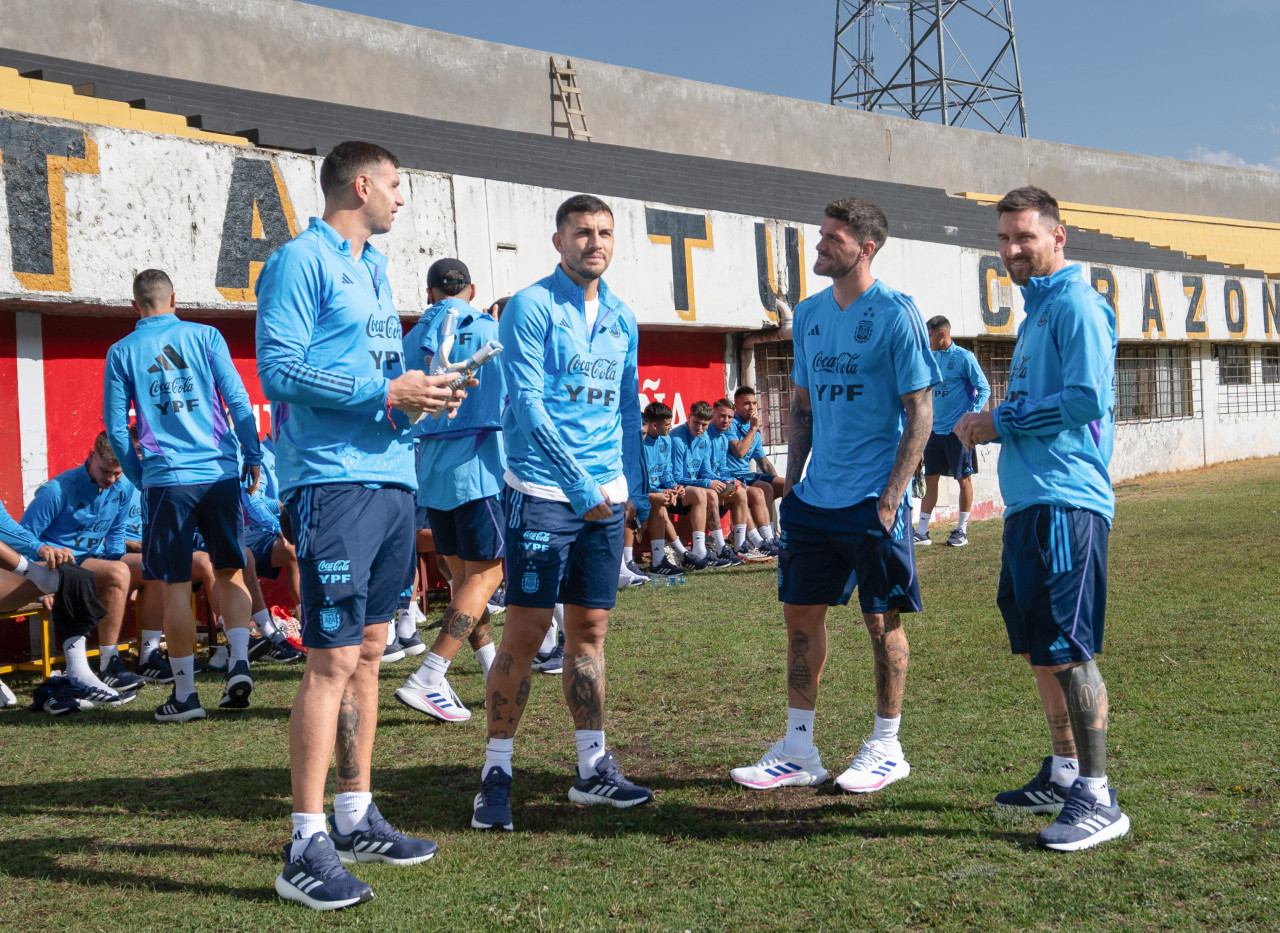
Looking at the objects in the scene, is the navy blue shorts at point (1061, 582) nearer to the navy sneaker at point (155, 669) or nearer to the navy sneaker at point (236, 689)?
the navy sneaker at point (236, 689)

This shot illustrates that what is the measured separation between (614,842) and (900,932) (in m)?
1.09

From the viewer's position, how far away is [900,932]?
9.48ft

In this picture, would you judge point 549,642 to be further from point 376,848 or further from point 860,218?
point 860,218

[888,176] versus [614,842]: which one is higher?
[888,176]

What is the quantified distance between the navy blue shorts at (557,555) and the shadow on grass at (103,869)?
1.27 metres

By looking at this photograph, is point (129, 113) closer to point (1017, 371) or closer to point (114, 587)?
point (114, 587)

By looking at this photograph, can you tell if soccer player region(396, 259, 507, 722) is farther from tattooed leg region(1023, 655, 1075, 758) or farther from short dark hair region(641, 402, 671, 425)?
short dark hair region(641, 402, 671, 425)

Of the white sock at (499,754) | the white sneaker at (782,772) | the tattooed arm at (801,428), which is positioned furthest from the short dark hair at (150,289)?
the white sneaker at (782,772)

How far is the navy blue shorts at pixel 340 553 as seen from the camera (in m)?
3.30

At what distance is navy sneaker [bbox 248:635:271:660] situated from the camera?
741 centimetres

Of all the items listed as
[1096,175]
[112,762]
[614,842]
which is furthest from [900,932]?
[1096,175]

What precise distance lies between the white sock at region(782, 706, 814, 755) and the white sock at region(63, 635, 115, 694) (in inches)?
161

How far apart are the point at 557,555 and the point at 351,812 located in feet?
3.56

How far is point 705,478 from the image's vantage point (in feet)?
38.7
